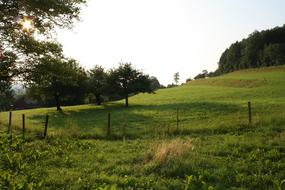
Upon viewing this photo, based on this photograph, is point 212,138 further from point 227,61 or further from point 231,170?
point 227,61

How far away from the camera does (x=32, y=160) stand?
1500 centimetres

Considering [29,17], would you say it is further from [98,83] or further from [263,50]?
[263,50]

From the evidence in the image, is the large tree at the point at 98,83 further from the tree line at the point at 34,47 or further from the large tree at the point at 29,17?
the large tree at the point at 29,17

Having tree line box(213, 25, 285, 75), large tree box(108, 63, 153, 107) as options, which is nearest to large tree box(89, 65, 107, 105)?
large tree box(108, 63, 153, 107)

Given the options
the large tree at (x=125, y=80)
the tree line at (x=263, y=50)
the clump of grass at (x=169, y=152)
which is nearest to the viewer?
the clump of grass at (x=169, y=152)

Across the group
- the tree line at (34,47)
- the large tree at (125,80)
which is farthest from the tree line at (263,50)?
the tree line at (34,47)

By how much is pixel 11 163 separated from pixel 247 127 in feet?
48.7

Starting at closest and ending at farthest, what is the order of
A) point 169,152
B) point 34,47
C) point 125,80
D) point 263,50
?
point 169,152 < point 34,47 < point 125,80 < point 263,50

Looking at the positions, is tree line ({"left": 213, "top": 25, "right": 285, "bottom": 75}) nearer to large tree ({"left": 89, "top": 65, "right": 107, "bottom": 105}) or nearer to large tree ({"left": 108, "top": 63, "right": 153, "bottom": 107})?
large tree ({"left": 108, "top": 63, "right": 153, "bottom": 107})

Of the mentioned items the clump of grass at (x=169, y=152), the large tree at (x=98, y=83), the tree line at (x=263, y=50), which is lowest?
the clump of grass at (x=169, y=152)

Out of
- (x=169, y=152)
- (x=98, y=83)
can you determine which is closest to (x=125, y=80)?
(x=98, y=83)

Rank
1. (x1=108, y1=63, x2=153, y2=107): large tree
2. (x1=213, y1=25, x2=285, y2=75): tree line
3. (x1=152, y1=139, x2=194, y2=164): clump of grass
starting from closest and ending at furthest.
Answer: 1. (x1=152, y1=139, x2=194, y2=164): clump of grass
2. (x1=108, y1=63, x2=153, y2=107): large tree
3. (x1=213, y1=25, x2=285, y2=75): tree line

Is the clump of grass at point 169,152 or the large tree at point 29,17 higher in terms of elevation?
the large tree at point 29,17

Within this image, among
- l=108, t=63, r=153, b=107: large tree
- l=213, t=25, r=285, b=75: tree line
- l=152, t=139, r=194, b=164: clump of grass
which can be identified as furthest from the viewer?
l=213, t=25, r=285, b=75: tree line
